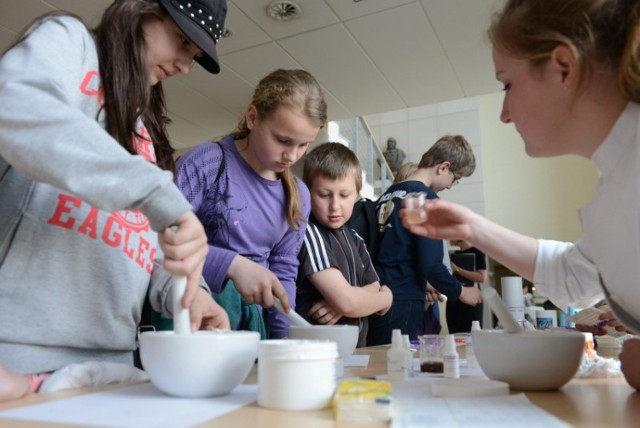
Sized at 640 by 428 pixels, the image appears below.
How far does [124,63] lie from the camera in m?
0.83

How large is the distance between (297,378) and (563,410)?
27 centimetres

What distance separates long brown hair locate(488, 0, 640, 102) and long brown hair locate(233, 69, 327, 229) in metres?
0.68

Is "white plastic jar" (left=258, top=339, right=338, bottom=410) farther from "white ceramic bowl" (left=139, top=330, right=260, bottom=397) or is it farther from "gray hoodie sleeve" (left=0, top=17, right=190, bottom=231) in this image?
"gray hoodie sleeve" (left=0, top=17, right=190, bottom=231)

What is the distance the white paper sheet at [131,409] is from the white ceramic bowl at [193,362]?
13 mm

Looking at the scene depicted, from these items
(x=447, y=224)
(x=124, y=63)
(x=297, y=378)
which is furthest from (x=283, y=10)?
(x=297, y=378)

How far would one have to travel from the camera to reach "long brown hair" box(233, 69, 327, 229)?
131 cm

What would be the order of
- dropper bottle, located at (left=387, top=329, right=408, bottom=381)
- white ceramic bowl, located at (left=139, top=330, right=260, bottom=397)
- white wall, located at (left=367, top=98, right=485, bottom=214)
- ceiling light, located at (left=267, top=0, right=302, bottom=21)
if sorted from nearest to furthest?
white ceramic bowl, located at (left=139, top=330, right=260, bottom=397), dropper bottle, located at (left=387, top=329, right=408, bottom=381), ceiling light, located at (left=267, top=0, right=302, bottom=21), white wall, located at (left=367, top=98, right=485, bottom=214)

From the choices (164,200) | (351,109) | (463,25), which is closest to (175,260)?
(164,200)

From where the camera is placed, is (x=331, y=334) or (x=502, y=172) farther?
(x=502, y=172)

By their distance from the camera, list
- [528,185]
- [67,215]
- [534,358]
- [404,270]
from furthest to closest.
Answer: [528,185] → [404,270] → [67,215] → [534,358]

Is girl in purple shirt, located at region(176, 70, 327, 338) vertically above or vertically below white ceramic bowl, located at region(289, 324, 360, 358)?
above

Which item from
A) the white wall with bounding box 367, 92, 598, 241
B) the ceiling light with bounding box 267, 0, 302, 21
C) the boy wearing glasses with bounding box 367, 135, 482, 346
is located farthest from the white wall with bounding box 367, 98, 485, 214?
the boy wearing glasses with bounding box 367, 135, 482, 346

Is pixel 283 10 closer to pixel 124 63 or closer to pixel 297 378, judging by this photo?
pixel 124 63

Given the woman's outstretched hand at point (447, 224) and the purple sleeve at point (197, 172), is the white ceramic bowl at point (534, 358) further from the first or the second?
the purple sleeve at point (197, 172)
